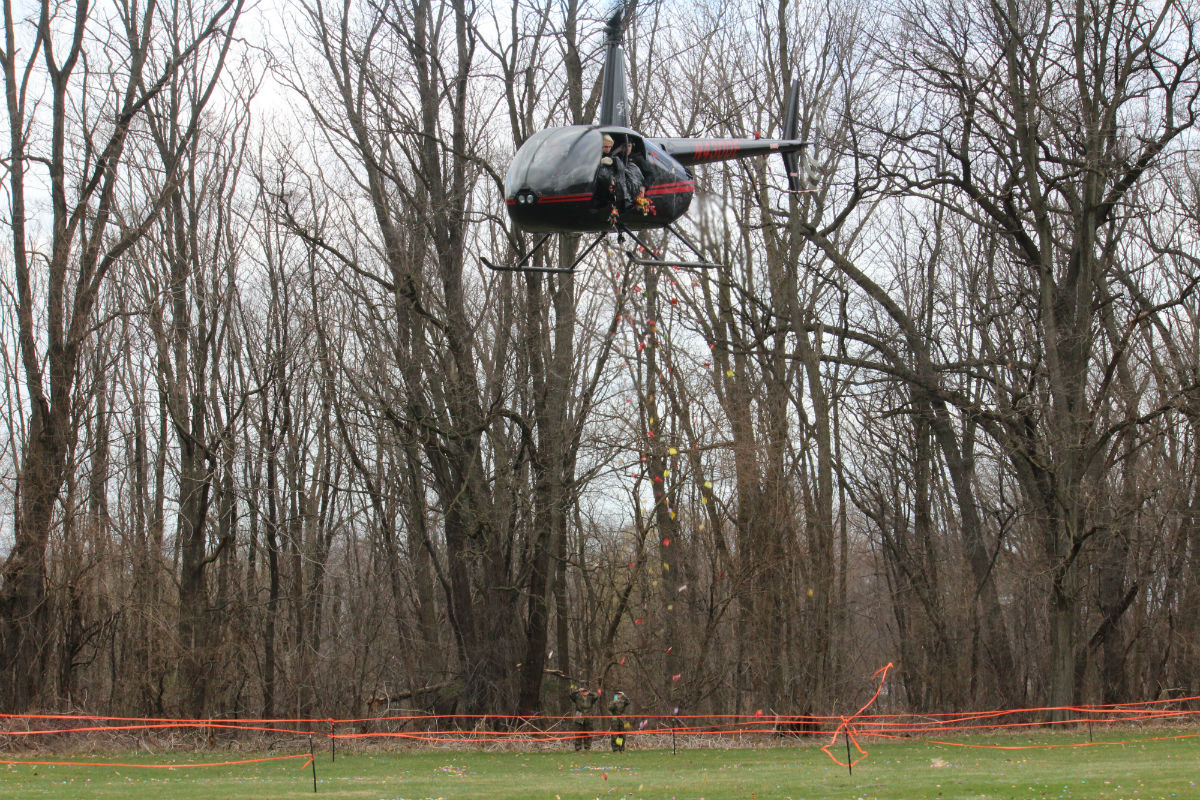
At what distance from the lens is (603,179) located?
29.5ft

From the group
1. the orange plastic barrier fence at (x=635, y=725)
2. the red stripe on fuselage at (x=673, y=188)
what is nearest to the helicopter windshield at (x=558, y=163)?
the red stripe on fuselage at (x=673, y=188)

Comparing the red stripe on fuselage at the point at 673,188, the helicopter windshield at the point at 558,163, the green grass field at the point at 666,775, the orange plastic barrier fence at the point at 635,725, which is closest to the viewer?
the green grass field at the point at 666,775

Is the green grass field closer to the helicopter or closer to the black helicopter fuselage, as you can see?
the helicopter

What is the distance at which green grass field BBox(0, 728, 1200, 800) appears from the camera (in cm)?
868

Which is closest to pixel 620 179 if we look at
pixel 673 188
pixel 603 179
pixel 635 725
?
pixel 603 179

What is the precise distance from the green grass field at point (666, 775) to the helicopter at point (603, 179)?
4851mm

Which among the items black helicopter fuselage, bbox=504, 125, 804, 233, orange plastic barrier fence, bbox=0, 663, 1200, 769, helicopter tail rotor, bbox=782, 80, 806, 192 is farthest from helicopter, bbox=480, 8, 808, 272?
orange plastic barrier fence, bbox=0, 663, 1200, 769

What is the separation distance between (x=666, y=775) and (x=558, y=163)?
21.2ft

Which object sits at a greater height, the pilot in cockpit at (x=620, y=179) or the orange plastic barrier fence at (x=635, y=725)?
the pilot in cockpit at (x=620, y=179)

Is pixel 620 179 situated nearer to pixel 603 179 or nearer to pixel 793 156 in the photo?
pixel 603 179

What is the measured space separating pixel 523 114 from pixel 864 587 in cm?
1848

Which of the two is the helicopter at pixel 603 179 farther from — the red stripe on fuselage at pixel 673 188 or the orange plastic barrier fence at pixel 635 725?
the orange plastic barrier fence at pixel 635 725

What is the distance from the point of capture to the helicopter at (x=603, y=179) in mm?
8828

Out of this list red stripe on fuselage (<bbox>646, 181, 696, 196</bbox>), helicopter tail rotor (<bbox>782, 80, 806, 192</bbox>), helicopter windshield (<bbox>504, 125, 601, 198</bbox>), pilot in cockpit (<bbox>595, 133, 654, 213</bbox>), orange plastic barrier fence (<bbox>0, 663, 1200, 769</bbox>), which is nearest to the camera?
helicopter windshield (<bbox>504, 125, 601, 198</bbox>)
